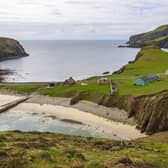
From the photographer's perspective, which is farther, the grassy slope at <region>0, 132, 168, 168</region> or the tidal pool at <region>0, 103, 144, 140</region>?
the tidal pool at <region>0, 103, 144, 140</region>

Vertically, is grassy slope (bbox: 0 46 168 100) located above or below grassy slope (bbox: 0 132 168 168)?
below

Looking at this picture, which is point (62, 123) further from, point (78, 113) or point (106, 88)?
point (106, 88)

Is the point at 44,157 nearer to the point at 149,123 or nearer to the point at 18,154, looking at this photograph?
the point at 18,154

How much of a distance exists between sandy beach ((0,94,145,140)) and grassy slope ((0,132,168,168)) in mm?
20789

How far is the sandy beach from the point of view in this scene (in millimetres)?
66356

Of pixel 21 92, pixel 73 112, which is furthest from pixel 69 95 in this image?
pixel 21 92

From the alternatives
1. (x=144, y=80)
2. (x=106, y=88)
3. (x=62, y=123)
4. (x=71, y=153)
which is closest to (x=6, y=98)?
(x=106, y=88)

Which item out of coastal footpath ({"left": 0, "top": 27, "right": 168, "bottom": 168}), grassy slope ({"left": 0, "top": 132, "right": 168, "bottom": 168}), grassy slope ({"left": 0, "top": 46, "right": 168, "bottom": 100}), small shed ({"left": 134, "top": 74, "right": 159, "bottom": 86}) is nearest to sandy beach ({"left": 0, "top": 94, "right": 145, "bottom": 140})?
coastal footpath ({"left": 0, "top": 27, "right": 168, "bottom": 168})

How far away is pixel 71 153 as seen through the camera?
36312 mm

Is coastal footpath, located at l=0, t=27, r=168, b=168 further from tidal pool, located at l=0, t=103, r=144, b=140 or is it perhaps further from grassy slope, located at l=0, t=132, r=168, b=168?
tidal pool, located at l=0, t=103, r=144, b=140

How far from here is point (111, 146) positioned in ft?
138

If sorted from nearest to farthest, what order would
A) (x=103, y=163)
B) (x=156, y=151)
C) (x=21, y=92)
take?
(x=103, y=163)
(x=156, y=151)
(x=21, y=92)

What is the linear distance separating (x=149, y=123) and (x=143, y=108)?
6.05 m

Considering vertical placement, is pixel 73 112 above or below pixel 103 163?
below
